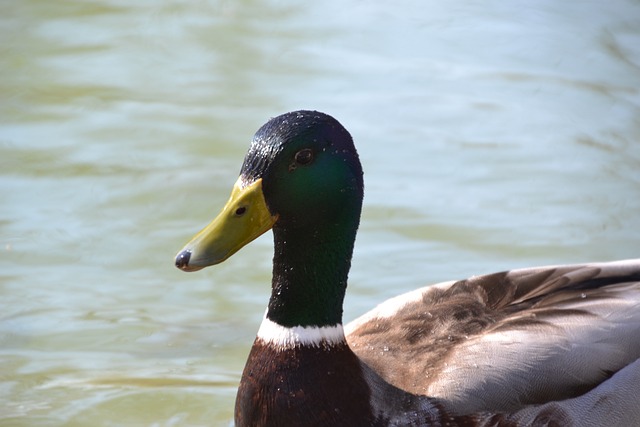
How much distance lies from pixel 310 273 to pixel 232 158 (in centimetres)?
327

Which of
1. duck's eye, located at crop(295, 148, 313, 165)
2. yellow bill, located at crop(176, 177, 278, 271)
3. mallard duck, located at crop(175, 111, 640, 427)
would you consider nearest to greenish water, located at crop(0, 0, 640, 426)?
mallard duck, located at crop(175, 111, 640, 427)

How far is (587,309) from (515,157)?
125 inches

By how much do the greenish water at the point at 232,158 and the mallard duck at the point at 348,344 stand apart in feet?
3.02

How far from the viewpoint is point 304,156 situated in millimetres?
4258

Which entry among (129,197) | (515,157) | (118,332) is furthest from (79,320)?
(515,157)

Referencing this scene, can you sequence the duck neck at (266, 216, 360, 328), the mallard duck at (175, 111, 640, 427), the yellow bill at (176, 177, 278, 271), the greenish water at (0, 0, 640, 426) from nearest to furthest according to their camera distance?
1. the yellow bill at (176, 177, 278, 271)
2. the mallard duck at (175, 111, 640, 427)
3. the duck neck at (266, 216, 360, 328)
4. the greenish water at (0, 0, 640, 426)

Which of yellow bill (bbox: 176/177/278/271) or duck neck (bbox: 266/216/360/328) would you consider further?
duck neck (bbox: 266/216/360/328)

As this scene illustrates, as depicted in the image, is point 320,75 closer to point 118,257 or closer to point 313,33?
point 313,33

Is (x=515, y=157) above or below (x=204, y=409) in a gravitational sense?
above

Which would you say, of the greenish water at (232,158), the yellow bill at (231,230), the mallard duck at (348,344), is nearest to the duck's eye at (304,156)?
the mallard duck at (348,344)

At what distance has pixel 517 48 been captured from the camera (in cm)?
933

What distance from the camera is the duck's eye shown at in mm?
4248

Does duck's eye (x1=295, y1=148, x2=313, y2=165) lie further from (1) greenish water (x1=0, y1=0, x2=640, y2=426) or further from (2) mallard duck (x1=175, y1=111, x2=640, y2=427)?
(1) greenish water (x1=0, y1=0, x2=640, y2=426)

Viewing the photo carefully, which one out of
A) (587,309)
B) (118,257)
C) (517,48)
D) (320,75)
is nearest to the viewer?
(587,309)
